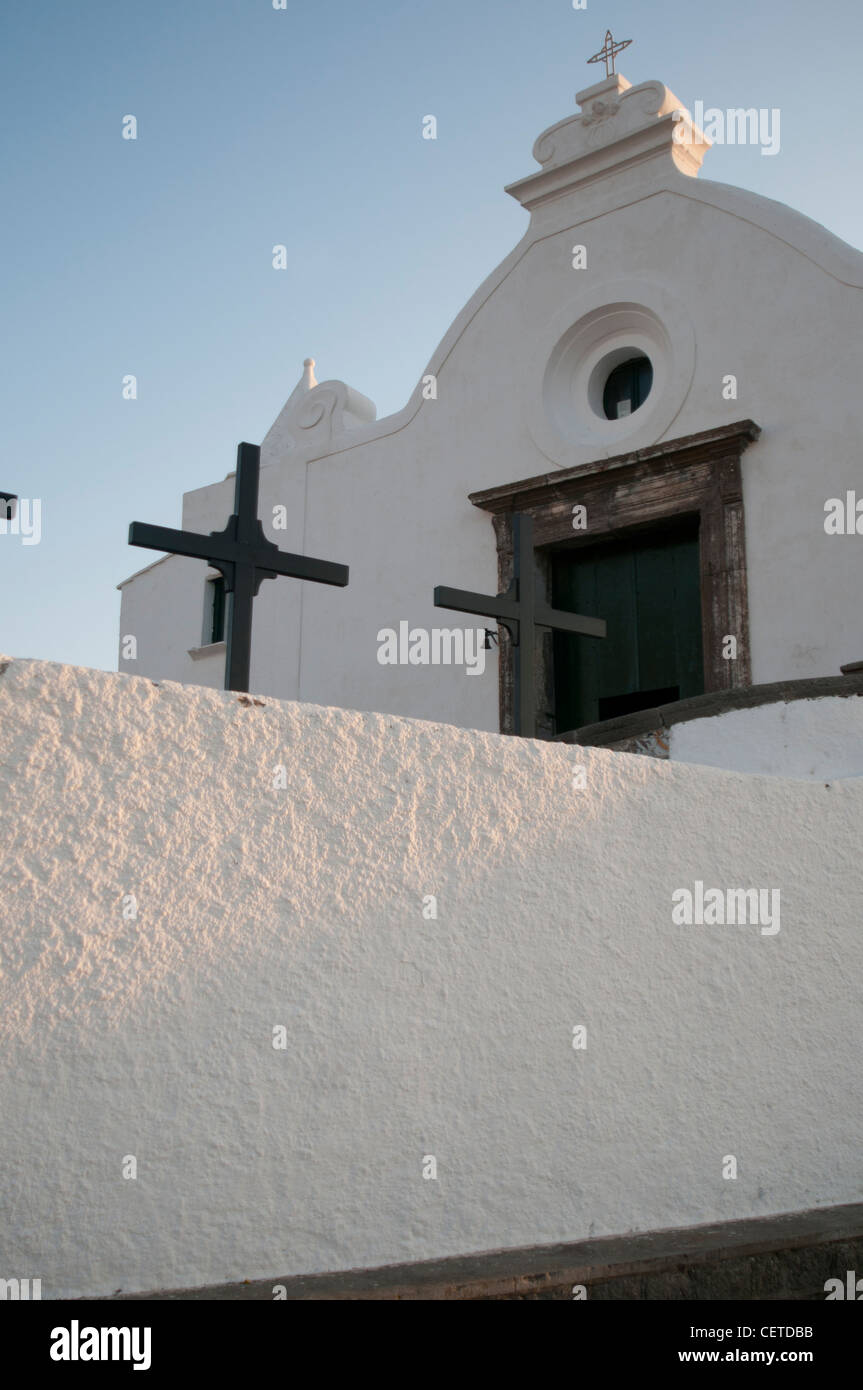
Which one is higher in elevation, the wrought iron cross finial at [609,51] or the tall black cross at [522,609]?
the wrought iron cross finial at [609,51]

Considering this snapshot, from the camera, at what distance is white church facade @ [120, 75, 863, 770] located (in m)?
8.36

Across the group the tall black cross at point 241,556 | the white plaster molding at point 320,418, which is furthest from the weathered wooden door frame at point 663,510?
the tall black cross at point 241,556

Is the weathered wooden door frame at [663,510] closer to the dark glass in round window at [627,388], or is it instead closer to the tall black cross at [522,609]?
the dark glass in round window at [627,388]

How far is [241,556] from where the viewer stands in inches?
191

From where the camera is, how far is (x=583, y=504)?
30.9 ft

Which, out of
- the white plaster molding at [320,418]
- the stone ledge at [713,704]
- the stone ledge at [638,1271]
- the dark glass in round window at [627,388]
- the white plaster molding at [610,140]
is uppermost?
the white plaster molding at [610,140]

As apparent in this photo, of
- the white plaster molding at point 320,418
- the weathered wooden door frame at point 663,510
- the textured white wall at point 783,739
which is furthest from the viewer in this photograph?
the white plaster molding at point 320,418

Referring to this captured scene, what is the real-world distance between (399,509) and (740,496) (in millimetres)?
2952

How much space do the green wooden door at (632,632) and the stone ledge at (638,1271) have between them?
17.6ft

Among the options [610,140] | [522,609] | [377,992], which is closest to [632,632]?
[610,140]

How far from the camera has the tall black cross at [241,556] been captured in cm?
Answer: 460

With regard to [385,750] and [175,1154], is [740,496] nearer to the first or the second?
[385,750]
